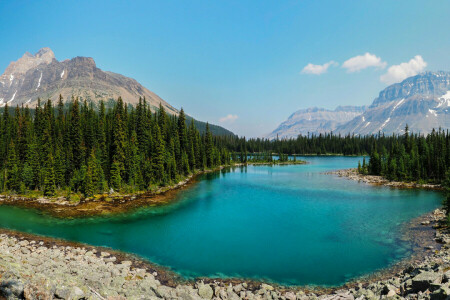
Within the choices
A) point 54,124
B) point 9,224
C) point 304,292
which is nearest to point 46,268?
point 304,292

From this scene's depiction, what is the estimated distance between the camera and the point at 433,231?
34.9m

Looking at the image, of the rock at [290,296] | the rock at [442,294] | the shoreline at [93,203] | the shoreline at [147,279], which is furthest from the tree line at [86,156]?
the rock at [442,294]

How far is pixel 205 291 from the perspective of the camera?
20.5 meters

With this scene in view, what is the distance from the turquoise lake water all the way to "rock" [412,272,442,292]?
280 inches

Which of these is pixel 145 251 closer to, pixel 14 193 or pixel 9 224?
pixel 9 224

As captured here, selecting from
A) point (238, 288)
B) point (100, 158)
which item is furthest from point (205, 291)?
point (100, 158)

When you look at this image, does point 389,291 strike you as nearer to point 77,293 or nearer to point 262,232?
point 77,293

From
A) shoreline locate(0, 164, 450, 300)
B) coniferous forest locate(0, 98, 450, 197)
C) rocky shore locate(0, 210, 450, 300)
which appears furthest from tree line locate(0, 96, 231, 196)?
rocky shore locate(0, 210, 450, 300)

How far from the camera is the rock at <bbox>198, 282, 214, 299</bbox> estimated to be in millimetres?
19969

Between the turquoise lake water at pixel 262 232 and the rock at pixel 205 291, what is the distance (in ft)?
11.9

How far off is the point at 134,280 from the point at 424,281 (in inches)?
835

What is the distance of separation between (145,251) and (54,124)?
75234 mm

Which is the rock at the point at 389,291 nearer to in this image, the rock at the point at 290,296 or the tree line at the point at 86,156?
the rock at the point at 290,296

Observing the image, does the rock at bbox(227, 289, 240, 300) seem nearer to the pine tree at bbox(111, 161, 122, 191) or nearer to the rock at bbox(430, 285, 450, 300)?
the rock at bbox(430, 285, 450, 300)
